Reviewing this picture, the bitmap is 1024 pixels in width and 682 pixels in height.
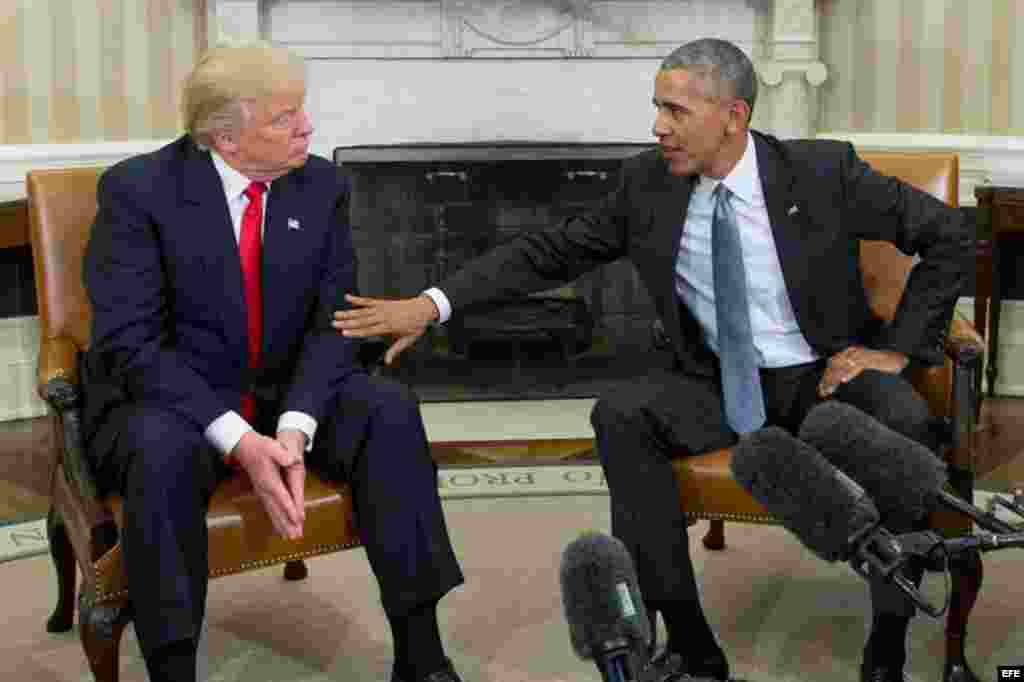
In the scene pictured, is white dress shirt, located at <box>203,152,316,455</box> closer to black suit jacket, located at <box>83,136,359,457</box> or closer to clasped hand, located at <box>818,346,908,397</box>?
black suit jacket, located at <box>83,136,359,457</box>

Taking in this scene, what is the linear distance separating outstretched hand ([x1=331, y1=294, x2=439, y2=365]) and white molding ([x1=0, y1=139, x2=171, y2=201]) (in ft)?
8.00

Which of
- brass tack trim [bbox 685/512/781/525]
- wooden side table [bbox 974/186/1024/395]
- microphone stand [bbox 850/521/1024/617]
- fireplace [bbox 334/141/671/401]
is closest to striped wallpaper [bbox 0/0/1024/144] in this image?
wooden side table [bbox 974/186/1024/395]

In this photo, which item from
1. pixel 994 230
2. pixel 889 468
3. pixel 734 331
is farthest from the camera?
pixel 994 230

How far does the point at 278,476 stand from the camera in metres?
2.86

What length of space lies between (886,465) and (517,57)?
186 inches

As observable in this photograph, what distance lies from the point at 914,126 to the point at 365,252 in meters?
2.01

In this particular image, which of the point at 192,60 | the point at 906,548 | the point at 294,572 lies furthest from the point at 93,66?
the point at 906,548

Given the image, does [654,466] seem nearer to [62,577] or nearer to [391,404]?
[391,404]

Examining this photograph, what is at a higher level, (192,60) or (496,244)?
(192,60)

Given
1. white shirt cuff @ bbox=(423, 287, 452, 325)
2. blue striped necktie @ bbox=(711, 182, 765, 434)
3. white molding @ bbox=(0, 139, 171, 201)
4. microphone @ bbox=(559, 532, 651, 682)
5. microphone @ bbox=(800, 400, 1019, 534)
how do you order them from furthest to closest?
white molding @ bbox=(0, 139, 171, 201) < white shirt cuff @ bbox=(423, 287, 452, 325) < blue striped necktie @ bbox=(711, 182, 765, 434) < microphone @ bbox=(800, 400, 1019, 534) < microphone @ bbox=(559, 532, 651, 682)

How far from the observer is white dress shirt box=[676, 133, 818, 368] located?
327 cm

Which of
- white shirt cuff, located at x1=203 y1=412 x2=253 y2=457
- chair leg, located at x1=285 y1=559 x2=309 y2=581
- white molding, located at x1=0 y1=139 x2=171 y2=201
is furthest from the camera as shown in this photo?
white molding, located at x1=0 y1=139 x2=171 y2=201

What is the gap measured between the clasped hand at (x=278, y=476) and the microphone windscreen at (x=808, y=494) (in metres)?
1.72

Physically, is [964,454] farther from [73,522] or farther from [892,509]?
[892,509]
